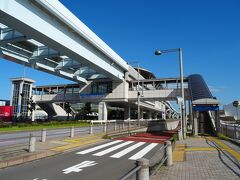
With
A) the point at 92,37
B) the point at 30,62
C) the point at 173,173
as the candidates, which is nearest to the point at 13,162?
the point at 173,173

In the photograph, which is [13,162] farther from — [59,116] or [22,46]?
[59,116]

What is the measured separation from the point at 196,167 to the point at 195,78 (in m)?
46.2

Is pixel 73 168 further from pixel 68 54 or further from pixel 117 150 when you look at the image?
pixel 68 54

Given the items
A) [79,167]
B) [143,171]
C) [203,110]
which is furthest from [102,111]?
[143,171]

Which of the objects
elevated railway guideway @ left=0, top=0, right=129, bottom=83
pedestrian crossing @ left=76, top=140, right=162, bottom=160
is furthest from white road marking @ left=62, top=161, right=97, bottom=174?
elevated railway guideway @ left=0, top=0, right=129, bottom=83

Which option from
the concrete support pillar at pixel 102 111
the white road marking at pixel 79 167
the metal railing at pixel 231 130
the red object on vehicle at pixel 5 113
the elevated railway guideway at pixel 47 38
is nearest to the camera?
the white road marking at pixel 79 167

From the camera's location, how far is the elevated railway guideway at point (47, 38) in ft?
75.2

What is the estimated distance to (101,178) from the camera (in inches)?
309

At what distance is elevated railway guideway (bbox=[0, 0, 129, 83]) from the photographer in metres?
22.9

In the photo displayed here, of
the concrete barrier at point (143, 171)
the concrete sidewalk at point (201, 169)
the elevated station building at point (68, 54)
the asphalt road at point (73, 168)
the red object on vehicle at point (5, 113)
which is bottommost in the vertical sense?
the asphalt road at point (73, 168)

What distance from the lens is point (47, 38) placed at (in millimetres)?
27047

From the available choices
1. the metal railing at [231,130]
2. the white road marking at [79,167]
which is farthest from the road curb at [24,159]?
the metal railing at [231,130]

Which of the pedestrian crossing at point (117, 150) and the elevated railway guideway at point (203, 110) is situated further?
the elevated railway guideway at point (203, 110)

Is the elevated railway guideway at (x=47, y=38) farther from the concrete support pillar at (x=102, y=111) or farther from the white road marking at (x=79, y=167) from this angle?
the concrete support pillar at (x=102, y=111)
